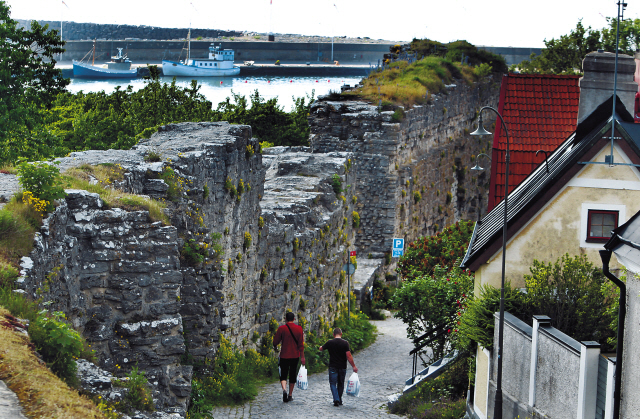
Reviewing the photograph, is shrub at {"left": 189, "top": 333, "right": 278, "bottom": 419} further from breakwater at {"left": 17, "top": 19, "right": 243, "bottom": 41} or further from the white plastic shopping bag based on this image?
breakwater at {"left": 17, "top": 19, "right": 243, "bottom": 41}

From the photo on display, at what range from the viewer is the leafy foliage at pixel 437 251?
21.9 m

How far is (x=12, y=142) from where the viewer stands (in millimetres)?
29125

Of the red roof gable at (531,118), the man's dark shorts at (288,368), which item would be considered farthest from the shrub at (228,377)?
the red roof gable at (531,118)

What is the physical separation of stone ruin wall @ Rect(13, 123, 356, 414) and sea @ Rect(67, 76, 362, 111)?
75168 millimetres

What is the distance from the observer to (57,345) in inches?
324

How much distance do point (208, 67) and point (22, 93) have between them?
90538 millimetres

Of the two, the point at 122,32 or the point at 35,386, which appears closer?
the point at 35,386

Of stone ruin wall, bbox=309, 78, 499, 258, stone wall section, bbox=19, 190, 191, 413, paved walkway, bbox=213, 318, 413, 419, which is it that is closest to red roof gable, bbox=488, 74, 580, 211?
paved walkway, bbox=213, 318, 413, 419

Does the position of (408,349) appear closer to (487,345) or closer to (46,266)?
(487,345)

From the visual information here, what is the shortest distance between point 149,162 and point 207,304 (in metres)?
2.33

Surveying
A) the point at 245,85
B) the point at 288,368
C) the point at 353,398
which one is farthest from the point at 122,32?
the point at 288,368

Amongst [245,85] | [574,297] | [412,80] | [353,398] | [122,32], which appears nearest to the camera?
Answer: [574,297]

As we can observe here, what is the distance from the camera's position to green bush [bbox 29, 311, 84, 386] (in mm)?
8086

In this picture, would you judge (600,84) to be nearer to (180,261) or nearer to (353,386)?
(353,386)
